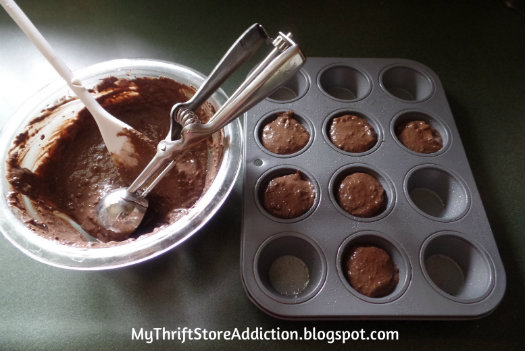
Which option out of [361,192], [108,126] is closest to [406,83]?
[361,192]

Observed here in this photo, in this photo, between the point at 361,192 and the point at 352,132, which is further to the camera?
the point at 352,132

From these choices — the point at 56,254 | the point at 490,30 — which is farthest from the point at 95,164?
the point at 490,30

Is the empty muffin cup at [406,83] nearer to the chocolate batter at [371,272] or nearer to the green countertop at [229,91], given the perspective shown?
the green countertop at [229,91]

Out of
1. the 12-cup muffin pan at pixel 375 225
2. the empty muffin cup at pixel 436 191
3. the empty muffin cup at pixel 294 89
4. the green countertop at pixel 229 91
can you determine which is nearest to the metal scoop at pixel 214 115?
the green countertop at pixel 229 91

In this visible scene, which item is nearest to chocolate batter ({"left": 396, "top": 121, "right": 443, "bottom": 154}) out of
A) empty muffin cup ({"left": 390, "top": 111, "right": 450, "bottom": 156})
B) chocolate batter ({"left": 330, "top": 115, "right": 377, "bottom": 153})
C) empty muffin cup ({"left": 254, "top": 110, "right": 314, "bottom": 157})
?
empty muffin cup ({"left": 390, "top": 111, "right": 450, "bottom": 156})

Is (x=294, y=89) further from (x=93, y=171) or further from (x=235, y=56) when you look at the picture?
(x=93, y=171)

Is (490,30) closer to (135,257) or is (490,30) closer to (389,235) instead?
(389,235)

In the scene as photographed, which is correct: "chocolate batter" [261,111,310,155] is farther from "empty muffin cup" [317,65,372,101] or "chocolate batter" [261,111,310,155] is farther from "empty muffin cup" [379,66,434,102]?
"empty muffin cup" [379,66,434,102]
